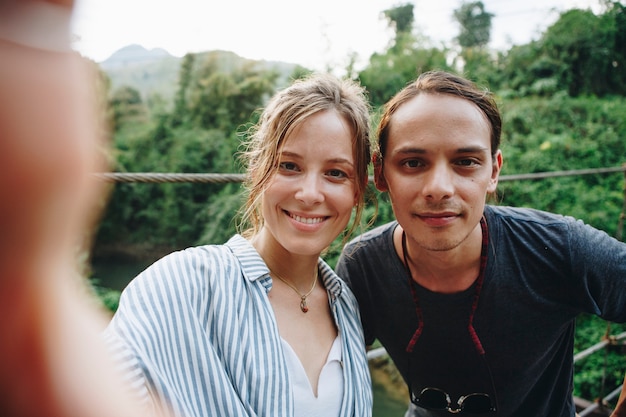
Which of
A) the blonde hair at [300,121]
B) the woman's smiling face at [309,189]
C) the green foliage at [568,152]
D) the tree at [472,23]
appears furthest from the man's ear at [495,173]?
the tree at [472,23]

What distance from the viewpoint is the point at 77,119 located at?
29 cm

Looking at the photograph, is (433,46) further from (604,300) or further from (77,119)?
(77,119)

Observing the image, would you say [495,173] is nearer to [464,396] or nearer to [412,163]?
[412,163]

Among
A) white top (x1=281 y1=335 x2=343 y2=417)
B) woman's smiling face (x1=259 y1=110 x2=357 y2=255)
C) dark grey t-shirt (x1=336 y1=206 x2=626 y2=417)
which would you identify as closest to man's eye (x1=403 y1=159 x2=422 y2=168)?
woman's smiling face (x1=259 y1=110 x2=357 y2=255)

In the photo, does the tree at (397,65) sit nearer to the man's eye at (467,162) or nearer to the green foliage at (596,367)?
the green foliage at (596,367)

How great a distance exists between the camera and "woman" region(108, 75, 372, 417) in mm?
893

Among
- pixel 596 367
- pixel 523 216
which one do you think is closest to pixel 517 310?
pixel 523 216

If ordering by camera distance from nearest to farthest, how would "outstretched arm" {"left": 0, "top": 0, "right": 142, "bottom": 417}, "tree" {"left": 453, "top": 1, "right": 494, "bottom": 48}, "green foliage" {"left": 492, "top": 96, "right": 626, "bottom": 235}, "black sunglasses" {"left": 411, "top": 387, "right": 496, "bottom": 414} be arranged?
"outstretched arm" {"left": 0, "top": 0, "right": 142, "bottom": 417} < "black sunglasses" {"left": 411, "top": 387, "right": 496, "bottom": 414} < "green foliage" {"left": 492, "top": 96, "right": 626, "bottom": 235} < "tree" {"left": 453, "top": 1, "right": 494, "bottom": 48}

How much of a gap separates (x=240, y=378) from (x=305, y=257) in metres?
0.45

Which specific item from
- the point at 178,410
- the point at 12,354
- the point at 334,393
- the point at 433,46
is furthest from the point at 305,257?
the point at 433,46

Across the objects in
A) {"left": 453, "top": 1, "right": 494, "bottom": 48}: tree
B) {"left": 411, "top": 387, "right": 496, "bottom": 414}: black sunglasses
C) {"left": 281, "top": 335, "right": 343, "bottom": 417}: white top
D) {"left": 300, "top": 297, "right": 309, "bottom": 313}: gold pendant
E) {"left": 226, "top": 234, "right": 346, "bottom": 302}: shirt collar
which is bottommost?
{"left": 411, "top": 387, "right": 496, "bottom": 414}: black sunglasses

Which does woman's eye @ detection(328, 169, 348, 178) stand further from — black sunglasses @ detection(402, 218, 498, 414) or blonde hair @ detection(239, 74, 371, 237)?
black sunglasses @ detection(402, 218, 498, 414)

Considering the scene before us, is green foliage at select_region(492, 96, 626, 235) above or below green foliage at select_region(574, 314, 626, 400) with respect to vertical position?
above

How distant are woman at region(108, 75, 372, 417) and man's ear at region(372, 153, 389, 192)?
132 mm
